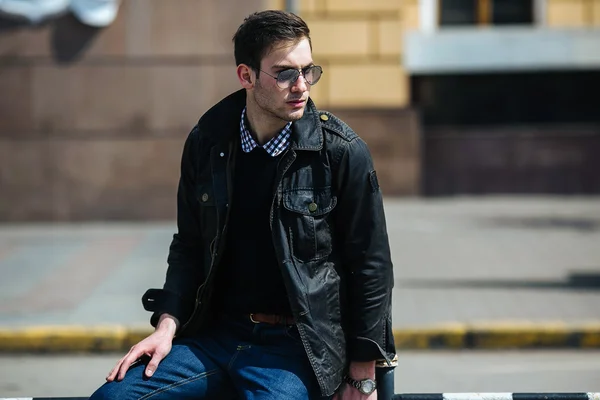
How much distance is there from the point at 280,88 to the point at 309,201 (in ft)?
1.15

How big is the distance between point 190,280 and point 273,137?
0.53 meters

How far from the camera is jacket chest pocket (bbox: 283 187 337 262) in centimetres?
336

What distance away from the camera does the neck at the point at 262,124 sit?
3.45 meters

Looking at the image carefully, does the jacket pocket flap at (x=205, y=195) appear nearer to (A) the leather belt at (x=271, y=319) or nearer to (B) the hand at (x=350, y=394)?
(A) the leather belt at (x=271, y=319)

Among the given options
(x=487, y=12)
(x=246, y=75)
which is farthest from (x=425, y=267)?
(x=487, y=12)

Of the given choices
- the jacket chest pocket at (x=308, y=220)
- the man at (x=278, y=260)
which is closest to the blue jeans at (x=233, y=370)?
the man at (x=278, y=260)

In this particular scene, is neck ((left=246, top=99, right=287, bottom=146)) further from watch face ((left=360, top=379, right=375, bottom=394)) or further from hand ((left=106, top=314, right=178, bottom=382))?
watch face ((left=360, top=379, right=375, bottom=394))

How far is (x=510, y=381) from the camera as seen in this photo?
6.71m

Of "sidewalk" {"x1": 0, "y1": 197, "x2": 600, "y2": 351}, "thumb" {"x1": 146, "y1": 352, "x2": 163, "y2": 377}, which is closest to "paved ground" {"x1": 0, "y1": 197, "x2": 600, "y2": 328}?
"sidewalk" {"x1": 0, "y1": 197, "x2": 600, "y2": 351}

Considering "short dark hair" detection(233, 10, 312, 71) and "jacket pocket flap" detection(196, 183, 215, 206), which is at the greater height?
"short dark hair" detection(233, 10, 312, 71)

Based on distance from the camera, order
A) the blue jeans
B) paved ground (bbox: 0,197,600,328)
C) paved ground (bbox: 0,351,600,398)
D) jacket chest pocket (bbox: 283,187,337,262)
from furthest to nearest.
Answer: paved ground (bbox: 0,197,600,328), paved ground (bbox: 0,351,600,398), jacket chest pocket (bbox: 283,187,337,262), the blue jeans

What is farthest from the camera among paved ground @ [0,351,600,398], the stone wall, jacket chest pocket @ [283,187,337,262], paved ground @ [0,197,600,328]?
the stone wall

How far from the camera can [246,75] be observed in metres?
3.42

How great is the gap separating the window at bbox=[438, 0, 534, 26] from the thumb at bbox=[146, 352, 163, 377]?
1377cm
